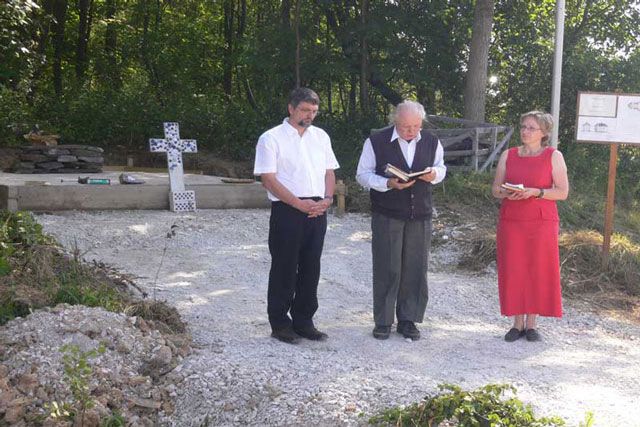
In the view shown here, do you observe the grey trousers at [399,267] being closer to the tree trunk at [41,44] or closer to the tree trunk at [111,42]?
the tree trunk at [41,44]

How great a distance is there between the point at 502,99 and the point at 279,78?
5005 mm

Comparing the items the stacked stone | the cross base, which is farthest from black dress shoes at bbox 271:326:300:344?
the stacked stone

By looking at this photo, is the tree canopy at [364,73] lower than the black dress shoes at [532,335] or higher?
higher

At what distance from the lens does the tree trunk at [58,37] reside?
68.2 ft

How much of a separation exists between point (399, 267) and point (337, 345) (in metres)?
0.74

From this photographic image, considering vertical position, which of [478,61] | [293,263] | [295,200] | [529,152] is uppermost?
[478,61]

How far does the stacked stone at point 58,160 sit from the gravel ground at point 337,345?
3.39 meters

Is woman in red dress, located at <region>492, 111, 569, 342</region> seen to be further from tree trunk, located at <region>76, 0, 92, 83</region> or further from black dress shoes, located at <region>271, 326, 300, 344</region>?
tree trunk, located at <region>76, 0, 92, 83</region>

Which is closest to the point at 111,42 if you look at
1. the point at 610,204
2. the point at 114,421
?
the point at 610,204

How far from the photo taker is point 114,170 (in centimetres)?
1427

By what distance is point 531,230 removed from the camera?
620 cm

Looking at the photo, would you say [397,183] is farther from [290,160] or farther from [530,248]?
[530,248]

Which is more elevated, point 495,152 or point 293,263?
point 495,152

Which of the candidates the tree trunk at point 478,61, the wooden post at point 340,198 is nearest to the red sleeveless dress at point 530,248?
the wooden post at point 340,198
